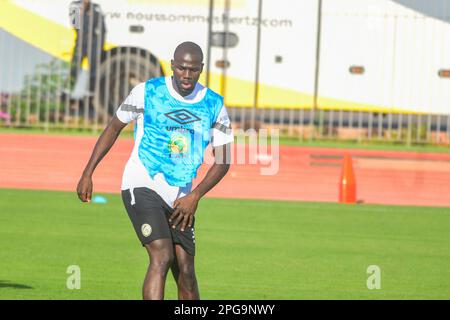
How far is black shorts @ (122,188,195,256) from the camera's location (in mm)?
9734

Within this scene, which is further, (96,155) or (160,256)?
(96,155)

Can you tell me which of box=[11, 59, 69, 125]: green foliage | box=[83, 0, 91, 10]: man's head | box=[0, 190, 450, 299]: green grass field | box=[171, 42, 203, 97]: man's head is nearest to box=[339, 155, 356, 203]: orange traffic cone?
box=[0, 190, 450, 299]: green grass field

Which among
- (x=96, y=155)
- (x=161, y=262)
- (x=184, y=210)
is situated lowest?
(x=161, y=262)

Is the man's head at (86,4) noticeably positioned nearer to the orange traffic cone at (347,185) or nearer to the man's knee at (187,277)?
the orange traffic cone at (347,185)

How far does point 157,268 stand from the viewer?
31.5 feet

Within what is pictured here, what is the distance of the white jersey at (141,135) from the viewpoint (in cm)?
991

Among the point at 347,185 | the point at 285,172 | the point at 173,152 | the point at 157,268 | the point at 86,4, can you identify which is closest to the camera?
the point at 157,268

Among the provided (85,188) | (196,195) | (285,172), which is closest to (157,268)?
(196,195)

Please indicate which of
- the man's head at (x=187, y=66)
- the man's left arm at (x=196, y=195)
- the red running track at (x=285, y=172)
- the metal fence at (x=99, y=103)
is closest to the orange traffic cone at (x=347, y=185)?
the red running track at (x=285, y=172)

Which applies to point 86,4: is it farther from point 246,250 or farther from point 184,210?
point 184,210

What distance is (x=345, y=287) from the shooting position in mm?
12656

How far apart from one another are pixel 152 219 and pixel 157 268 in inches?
14.7
